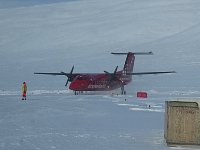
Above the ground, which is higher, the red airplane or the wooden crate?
the red airplane

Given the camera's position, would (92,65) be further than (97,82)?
Yes

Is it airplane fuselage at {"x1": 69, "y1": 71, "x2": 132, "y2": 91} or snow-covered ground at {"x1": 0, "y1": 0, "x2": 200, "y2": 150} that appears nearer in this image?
snow-covered ground at {"x1": 0, "y1": 0, "x2": 200, "y2": 150}

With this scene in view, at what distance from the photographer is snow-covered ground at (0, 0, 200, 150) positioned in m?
12.5

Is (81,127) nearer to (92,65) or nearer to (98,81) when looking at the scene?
(98,81)

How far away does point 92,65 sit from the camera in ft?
175

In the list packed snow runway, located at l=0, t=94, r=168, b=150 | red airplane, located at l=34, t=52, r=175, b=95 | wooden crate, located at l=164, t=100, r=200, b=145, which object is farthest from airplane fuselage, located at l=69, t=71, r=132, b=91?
wooden crate, located at l=164, t=100, r=200, b=145

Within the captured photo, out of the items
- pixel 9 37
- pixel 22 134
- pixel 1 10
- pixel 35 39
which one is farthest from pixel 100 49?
pixel 22 134

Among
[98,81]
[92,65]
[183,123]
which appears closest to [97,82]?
[98,81]

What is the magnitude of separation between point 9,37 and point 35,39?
5526 mm

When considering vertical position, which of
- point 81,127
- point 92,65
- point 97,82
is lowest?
point 81,127

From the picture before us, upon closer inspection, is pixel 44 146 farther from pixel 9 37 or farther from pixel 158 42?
pixel 9 37

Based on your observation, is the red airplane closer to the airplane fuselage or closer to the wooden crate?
the airplane fuselage

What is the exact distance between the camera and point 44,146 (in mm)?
10203

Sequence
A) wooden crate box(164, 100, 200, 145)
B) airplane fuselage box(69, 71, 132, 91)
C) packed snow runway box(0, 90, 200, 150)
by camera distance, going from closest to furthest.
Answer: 1. wooden crate box(164, 100, 200, 145)
2. packed snow runway box(0, 90, 200, 150)
3. airplane fuselage box(69, 71, 132, 91)
